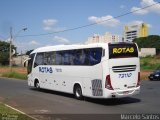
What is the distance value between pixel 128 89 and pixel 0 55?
382 ft

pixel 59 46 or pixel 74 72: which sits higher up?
pixel 59 46

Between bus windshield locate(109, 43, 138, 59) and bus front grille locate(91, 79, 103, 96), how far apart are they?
142cm

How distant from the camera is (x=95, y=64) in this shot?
17.0m

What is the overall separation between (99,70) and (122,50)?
4.77 ft

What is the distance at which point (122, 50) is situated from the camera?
1669 centimetres

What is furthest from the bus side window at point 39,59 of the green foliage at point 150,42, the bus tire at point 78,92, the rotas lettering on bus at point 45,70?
the green foliage at point 150,42

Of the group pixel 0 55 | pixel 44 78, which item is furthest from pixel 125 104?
pixel 0 55

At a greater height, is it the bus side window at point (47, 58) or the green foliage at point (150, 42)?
the green foliage at point (150, 42)

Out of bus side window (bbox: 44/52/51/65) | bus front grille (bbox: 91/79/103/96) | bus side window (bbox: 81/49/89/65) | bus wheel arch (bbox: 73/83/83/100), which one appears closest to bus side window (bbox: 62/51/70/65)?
bus wheel arch (bbox: 73/83/83/100)

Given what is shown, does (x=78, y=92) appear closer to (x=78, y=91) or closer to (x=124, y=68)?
(x=78, y=91)

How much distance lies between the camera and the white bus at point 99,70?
16.3 metres

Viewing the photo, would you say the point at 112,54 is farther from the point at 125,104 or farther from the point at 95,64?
the point at 125,104

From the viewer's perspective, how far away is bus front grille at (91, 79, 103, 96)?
54.3 ft

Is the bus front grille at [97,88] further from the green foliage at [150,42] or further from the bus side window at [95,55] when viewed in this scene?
the green foliage at [150,42]
